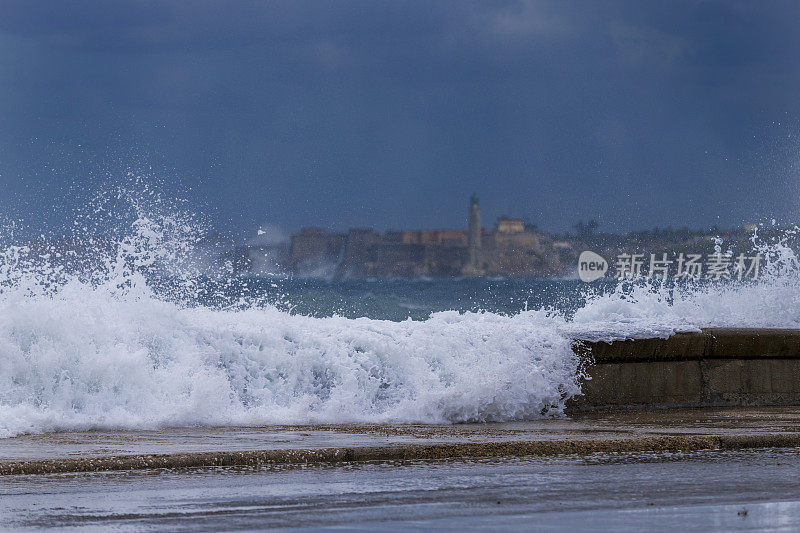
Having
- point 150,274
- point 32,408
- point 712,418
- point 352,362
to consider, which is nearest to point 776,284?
point 712,418

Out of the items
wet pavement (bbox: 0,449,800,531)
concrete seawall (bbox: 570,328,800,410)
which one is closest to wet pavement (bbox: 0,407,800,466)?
concrete seawall (bbox: 570,328,800,410)

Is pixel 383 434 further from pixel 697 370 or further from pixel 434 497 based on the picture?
pixel 697 370

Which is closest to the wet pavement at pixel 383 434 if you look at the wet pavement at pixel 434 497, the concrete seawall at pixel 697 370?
the concrete seawall at pixel 697 370

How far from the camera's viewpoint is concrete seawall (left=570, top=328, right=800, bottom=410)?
1109cm

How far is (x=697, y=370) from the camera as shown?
1144 centimetres

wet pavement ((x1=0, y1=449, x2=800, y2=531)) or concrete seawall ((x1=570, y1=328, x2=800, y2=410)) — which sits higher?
concrete seawall ((x1=570, y1=328, x2=800, y2=410))

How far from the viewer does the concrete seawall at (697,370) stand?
1109 cm

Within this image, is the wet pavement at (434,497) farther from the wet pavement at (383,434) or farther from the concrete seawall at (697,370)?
the concrete seawall at (697,370)

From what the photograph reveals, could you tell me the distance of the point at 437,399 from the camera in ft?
34.6

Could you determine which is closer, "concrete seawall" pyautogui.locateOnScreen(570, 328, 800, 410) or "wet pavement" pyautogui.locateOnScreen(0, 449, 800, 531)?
"wet pavement" pyautogui.locateOnScreen(0, 449, 800, 531)

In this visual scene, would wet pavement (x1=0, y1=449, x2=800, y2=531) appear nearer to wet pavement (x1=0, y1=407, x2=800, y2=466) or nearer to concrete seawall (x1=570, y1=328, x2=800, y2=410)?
wet pavement (x1=0, y1=407, x2=800, y2=466)

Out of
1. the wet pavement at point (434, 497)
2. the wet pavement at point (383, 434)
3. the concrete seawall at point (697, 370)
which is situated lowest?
the wet pavement at point (434, 497)

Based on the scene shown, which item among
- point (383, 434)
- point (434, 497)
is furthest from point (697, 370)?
point (434, 497)

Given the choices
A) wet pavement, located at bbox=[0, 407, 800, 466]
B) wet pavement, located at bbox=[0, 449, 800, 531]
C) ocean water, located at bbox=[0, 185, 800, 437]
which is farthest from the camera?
ocean water, located at bbox=[0, 185, 800, 437]
